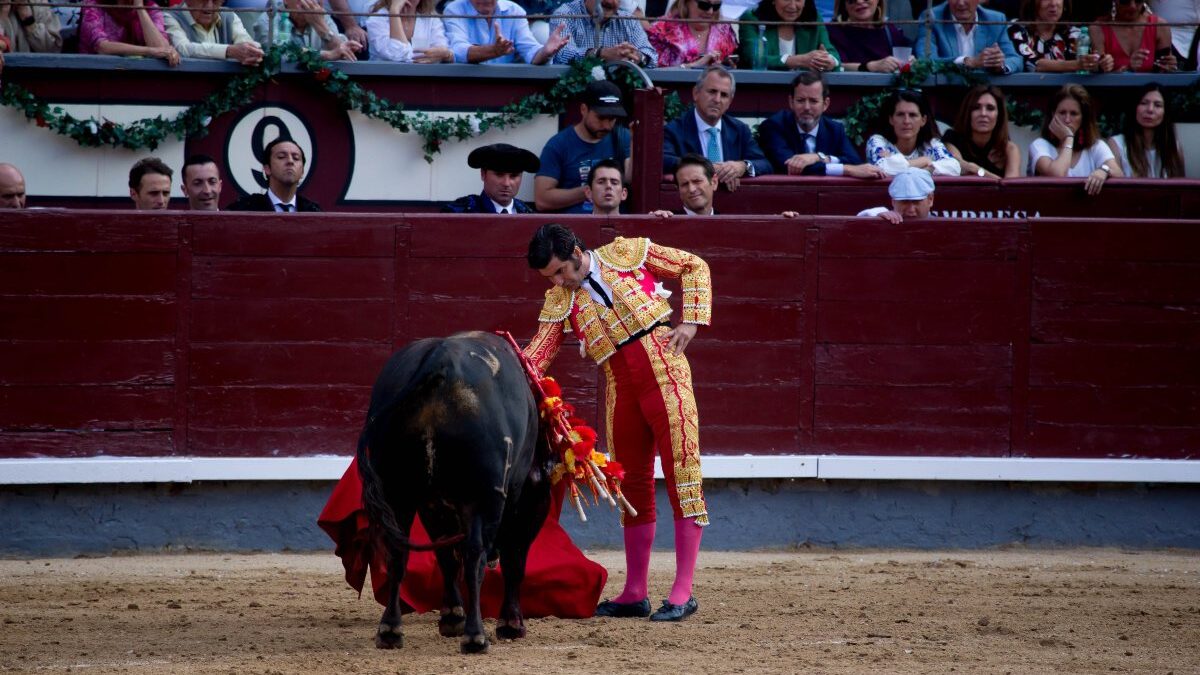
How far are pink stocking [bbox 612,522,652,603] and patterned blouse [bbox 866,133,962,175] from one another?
3005 mm

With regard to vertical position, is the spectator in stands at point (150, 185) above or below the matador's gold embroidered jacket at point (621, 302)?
above

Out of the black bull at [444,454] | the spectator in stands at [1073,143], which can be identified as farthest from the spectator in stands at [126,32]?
the spectator in stands at [1073,143]

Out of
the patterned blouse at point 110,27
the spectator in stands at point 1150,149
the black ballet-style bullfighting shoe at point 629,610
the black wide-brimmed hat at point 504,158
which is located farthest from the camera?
the spectator in stands at point 1150,149

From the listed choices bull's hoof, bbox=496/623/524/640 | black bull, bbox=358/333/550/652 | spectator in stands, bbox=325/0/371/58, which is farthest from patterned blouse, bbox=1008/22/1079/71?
bull's hoof, bbox=496/623/524/640

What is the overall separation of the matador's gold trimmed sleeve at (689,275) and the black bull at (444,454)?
0.74 m

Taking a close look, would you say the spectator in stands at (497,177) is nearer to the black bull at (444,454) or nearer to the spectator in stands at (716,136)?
the spectator in stands at (716,136)

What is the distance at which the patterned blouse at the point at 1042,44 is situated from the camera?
8.57 metres

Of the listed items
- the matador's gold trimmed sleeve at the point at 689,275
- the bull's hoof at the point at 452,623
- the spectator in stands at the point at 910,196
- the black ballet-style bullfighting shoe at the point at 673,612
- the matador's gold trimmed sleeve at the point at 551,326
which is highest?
the spectator in stands at the point at 910,196

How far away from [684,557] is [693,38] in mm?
3687

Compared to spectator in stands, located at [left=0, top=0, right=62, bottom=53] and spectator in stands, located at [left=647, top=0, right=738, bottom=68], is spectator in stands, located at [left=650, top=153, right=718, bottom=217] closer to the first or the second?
spectator in stands, located at [left=647, top=0, right=738, bottom=68]

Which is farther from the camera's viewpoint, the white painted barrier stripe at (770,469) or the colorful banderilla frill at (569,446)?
the white painted barrier stripe at (770,469)

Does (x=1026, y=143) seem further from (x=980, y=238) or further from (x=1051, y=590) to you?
(x=1051, y=590)

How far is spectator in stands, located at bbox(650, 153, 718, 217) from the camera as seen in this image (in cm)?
687

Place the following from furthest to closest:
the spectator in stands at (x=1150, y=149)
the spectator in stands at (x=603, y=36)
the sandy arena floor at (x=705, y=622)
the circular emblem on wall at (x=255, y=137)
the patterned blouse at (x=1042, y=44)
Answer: the patterned blouse at (x=1042, y=44), the spectator in stands at (x=1150, y=149), the spectator in stands at (x=603, y=36), the circular emblem on wall at (x=255, y=137), the sandy arena floor at (x=705, y=622)
